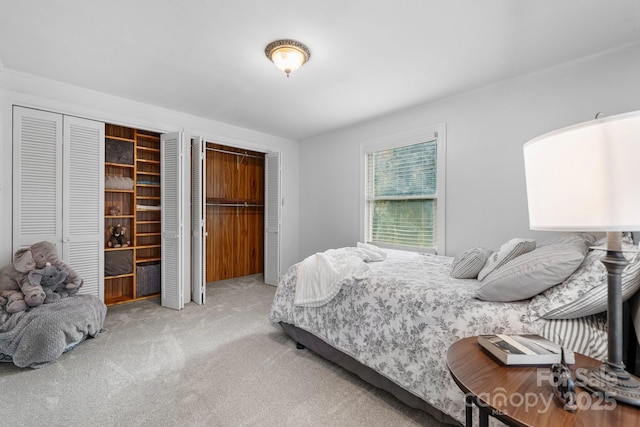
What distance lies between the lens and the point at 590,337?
4.08 feet

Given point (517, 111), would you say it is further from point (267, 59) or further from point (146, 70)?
point (146, 70)

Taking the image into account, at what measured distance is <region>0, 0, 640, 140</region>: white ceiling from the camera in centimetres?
179

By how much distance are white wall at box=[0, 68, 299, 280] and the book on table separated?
396 centimetres

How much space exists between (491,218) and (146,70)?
11.9 feet

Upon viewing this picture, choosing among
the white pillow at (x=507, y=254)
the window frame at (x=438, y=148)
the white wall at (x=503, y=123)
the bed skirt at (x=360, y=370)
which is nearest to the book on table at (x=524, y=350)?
the bed skirt at (x=360, y=370)

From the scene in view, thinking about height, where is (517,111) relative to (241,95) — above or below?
below

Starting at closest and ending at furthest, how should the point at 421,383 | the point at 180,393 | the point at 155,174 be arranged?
1. the point at 421,383
2. the point at 180,393
3. the point at 155,174

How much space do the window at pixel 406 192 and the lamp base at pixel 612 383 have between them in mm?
2363

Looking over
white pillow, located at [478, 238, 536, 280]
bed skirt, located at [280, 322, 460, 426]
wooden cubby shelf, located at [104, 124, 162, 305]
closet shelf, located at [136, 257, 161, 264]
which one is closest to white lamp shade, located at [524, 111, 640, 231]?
white pillow, located at [478, 238, 536, 280]

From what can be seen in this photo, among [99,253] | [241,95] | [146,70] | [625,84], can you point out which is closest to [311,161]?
[241,95]

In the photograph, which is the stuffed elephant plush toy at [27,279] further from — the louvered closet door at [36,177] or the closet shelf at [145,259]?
the closet shelf at [145,259]

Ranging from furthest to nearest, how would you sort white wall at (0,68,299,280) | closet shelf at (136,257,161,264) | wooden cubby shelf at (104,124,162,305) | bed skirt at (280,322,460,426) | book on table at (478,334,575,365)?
1. closet shelf at (136,257,161,264)
2. wooden cubby shelf at (104,124,162,305)
3. white wall at (0,68,299,280)
4. bed skirt at (280,322,460,426)
5. book on table at (478,334,575,365)

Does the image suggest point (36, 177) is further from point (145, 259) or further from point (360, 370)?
point (360, 370)

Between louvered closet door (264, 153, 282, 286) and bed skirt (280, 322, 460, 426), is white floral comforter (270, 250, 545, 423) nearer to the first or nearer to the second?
bed skirt (280, 322, 460, 426)
